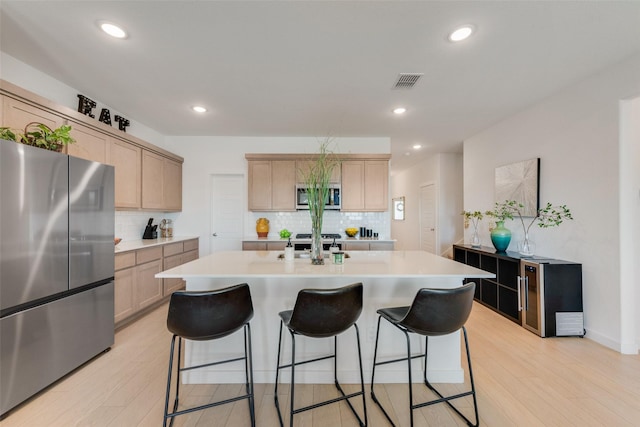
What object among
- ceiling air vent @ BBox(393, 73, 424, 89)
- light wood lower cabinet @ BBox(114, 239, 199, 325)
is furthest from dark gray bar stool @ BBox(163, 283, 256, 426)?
ceiling air vent @ BBox(393, 73, 424, 89)

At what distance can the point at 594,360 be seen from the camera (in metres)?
2.37

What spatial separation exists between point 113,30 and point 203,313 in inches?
85.3

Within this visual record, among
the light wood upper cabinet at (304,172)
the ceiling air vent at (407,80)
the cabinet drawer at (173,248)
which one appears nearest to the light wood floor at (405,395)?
the cabinet drawer at (173,248)

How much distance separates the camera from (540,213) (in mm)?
3283

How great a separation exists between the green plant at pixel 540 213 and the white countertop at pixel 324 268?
1.76 metres

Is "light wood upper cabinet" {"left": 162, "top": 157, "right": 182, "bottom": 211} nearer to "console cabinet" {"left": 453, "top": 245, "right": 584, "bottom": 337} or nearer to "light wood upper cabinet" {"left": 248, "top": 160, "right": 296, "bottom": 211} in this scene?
"light wood upper cabinet" {"left": 248, "top": 160, "right": 296, "bottom": 211}

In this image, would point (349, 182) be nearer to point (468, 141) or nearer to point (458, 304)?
point (468, 141)

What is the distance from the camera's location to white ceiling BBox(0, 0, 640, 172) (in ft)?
5.99

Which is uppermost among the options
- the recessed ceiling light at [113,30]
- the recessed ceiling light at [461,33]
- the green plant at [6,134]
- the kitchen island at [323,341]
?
the recessed ceiling light at [113,30]

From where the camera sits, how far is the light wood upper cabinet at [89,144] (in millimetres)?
2705

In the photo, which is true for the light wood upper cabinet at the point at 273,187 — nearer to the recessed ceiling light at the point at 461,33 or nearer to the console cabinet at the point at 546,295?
the recessed ceiling light at the point at 461,33

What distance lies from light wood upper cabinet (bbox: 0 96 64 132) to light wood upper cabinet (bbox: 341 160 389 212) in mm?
3588

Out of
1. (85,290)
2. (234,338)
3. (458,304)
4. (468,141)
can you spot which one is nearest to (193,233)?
(85,290)

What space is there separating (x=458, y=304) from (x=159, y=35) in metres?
2.81
